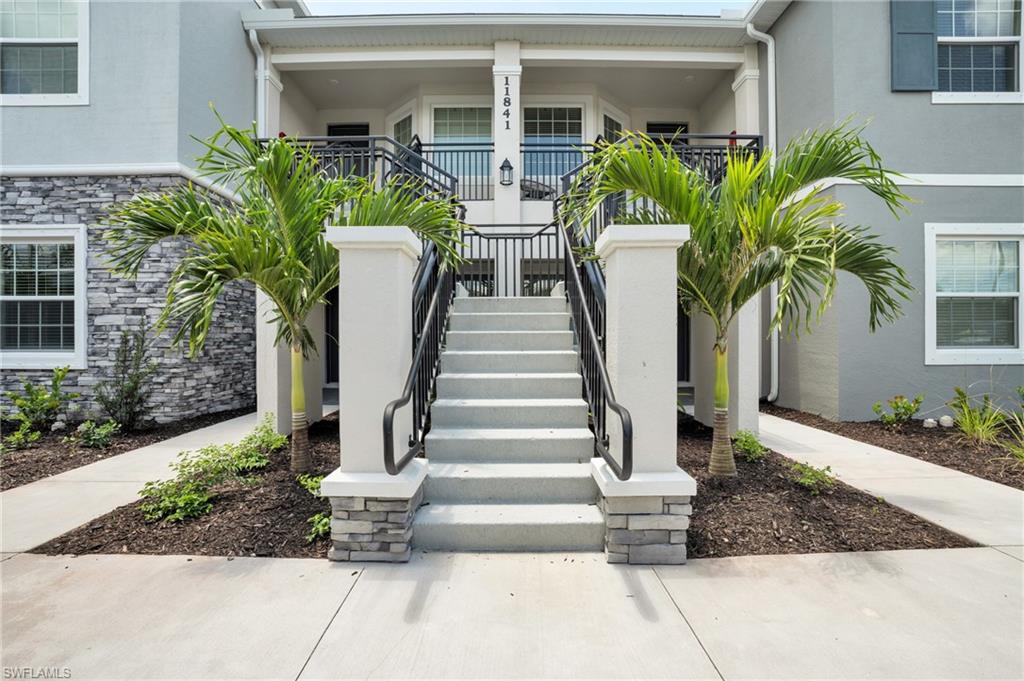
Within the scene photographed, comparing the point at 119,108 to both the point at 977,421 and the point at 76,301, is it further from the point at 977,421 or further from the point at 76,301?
the point at 977,421

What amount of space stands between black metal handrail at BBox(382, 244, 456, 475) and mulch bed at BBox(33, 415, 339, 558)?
0.81m

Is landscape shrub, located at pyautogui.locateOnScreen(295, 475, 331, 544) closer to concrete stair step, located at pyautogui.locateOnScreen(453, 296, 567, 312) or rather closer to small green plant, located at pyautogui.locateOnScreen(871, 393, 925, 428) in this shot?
concrete stair step, located at pyautogui.locateOnScreen(453, 296, 567, 312)

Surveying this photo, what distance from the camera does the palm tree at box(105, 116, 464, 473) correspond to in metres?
3.26

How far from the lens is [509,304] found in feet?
17.1

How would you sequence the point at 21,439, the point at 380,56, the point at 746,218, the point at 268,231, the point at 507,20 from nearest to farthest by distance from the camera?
the point at 746,218, the point at 268,231, the point at 21,439, the point at 507,20, the point at 380,56

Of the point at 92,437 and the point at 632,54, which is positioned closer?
the point at 92,437

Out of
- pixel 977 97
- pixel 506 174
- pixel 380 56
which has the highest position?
pixel 380 56

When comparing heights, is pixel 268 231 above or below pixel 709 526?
above

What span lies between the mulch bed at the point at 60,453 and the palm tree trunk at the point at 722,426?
601cm

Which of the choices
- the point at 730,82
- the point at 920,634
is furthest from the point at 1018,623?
the point at 730,82

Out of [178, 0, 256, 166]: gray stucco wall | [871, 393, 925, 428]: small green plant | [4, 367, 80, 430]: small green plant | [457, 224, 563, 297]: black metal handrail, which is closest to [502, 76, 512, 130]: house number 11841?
[457, 224, 563, 297]: black metal handrail

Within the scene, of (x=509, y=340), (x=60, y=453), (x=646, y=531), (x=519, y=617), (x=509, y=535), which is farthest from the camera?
(x=60, y=453)

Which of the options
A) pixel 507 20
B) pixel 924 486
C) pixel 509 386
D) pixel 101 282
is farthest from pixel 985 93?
pixel 101 282

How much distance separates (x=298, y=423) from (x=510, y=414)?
173 cm
